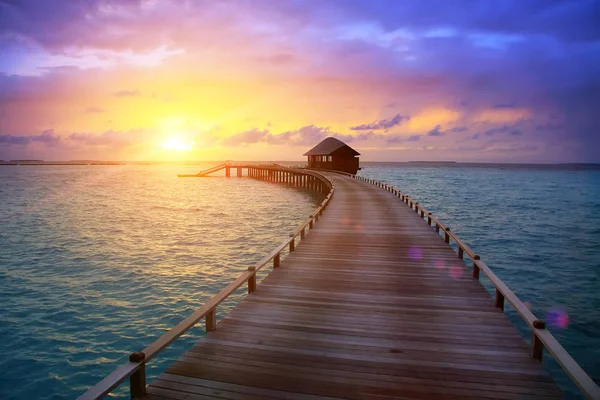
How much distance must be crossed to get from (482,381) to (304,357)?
2251mm

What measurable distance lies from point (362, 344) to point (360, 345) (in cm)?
4

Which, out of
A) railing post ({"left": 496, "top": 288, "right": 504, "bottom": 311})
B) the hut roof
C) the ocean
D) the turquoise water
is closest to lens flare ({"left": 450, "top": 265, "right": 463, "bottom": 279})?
railing post ({"left": 496, "top": 288, "right": 504, "bottom": 311})

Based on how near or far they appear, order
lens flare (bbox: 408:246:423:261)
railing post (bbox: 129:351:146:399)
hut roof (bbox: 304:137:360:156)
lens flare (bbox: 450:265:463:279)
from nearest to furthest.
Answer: railing post (bbox: 129:351:146:399), lens flare (bbox: 450:265:463:279), lens flare (bbox: 408:246:423:261), hut roof (bbox: 304:137:360:156)

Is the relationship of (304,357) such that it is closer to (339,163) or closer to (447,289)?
(447,289)

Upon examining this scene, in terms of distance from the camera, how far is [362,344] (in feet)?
A: 18.0

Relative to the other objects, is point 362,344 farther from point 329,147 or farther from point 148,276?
point 329,147

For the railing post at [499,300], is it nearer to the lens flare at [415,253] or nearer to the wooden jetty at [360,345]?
the wooden jetty at [360,345]

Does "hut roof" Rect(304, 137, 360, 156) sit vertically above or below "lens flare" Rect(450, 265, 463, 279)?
above

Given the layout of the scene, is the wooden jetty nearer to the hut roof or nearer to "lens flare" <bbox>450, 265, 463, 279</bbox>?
"lens flare" <bbox>450, 265, 463, 279</bbox>

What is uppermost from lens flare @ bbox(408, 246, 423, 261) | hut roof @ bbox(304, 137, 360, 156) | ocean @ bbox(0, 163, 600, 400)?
hut roof @ bbox(304, 137, 360, 156)

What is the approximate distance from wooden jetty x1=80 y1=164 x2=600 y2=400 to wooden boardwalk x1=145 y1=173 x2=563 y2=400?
2 cm

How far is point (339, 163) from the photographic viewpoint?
60156mm

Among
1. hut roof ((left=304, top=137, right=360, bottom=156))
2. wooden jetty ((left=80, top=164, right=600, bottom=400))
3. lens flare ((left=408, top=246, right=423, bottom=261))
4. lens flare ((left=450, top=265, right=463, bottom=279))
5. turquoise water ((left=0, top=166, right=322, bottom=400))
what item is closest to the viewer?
wooden jetty ((left=80, top=164, right=600, bottom=400))

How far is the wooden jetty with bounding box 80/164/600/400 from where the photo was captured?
437 cm
